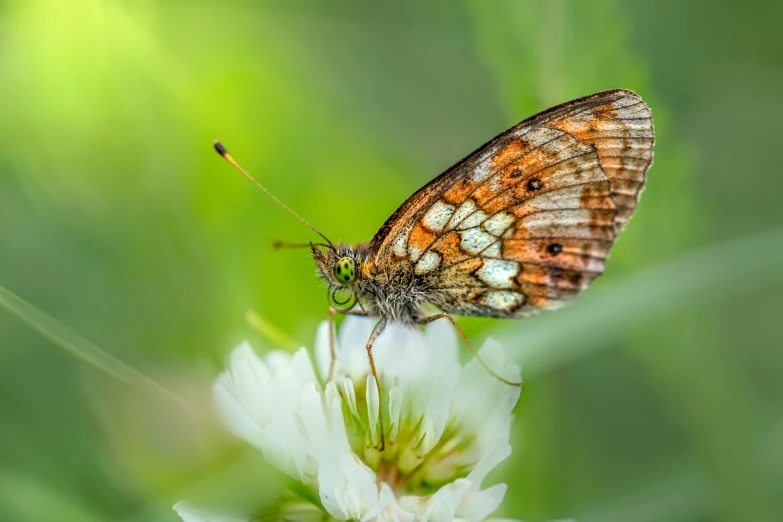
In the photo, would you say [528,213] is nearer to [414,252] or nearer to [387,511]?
[414,252]

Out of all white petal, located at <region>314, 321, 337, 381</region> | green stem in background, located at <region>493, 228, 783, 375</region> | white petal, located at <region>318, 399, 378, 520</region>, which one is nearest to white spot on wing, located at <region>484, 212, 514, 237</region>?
green stem in background, located at <region>493, 228, 783, 375</region>

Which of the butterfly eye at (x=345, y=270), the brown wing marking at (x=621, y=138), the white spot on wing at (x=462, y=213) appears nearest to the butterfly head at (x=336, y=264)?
the butterfly eye at (x=345, y=270)

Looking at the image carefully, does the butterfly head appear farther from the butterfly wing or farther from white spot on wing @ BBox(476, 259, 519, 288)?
white spot on wing @ BBox(476, 259, 519, 288)

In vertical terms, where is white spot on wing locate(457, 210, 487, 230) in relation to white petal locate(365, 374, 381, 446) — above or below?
above

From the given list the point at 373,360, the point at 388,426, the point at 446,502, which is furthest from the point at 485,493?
the point at 373,360

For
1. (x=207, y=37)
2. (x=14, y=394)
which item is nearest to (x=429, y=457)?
(x=14, y=394)

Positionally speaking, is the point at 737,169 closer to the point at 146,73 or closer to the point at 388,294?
the point at 388,294
